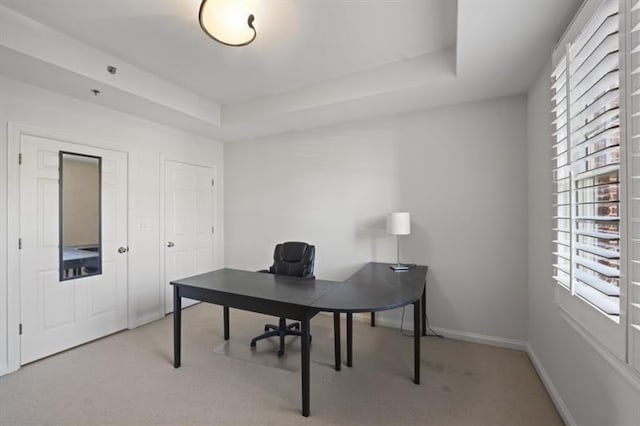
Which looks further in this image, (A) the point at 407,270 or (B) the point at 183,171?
(B) the point at 183,171

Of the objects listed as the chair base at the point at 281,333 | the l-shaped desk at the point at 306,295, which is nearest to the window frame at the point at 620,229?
the l-shaped desk at the point at 306,295

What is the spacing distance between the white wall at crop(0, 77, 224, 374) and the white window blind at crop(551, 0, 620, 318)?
4.15 m

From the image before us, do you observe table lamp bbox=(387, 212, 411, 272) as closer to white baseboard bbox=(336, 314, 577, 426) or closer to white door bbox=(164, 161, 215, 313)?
white baseboard bbox=(336, 314, 577, 426)

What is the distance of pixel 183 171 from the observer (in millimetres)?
4059

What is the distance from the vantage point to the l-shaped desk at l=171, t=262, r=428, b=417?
1.91 meters

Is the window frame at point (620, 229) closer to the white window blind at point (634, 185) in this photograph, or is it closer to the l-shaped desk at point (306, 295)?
the white window blind at point (634, 185)

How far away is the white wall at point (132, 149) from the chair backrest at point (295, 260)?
1.74 meters

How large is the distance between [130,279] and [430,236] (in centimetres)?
362

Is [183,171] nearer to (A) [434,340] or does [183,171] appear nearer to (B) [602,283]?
(A) [434,340]

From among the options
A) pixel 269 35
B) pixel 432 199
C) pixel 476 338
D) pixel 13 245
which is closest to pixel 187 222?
pixel 13 245

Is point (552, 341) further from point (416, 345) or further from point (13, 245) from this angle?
point (13, 245)

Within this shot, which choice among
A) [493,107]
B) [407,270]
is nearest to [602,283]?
[407,270]

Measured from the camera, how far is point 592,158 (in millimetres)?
1533

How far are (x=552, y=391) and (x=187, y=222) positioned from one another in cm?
436
